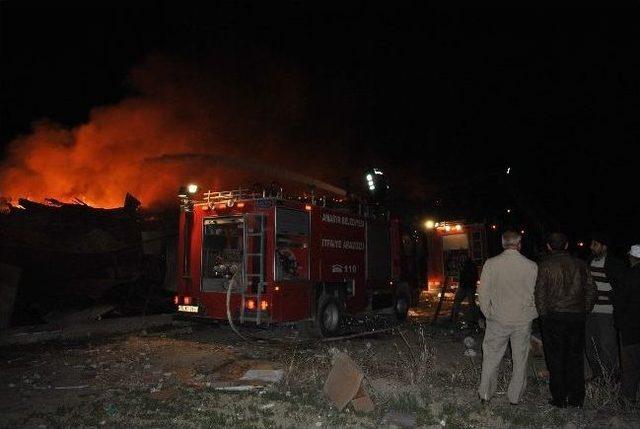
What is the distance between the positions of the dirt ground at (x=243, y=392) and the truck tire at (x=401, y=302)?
386 cm

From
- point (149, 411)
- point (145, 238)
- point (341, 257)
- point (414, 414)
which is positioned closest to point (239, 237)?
point (341, 257)

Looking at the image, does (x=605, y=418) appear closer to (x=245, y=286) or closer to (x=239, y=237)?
(x=245, y=286)

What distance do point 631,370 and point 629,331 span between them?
14.8 inches

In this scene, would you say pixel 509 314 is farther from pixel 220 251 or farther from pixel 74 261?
pixel 74 261

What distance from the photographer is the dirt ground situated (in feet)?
13.8

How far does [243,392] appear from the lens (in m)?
5.04

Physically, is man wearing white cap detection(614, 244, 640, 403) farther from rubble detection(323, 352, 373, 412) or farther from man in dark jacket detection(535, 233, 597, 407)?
rubble detection(323, 352, 373, 412)

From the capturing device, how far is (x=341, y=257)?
9766mm

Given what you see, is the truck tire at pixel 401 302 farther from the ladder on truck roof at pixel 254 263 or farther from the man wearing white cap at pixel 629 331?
the man wearing white cap at pixel 629 331

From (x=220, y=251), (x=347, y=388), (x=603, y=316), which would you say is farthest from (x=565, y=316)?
(x=220, y=251)

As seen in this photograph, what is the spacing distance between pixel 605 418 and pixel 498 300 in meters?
1.37

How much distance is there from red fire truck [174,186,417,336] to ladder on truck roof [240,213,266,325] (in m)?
0.02

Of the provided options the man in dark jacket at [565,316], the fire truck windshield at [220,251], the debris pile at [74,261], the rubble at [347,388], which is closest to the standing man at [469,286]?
the fire truck windshield at [220,251]

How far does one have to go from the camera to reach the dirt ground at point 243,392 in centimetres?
421
